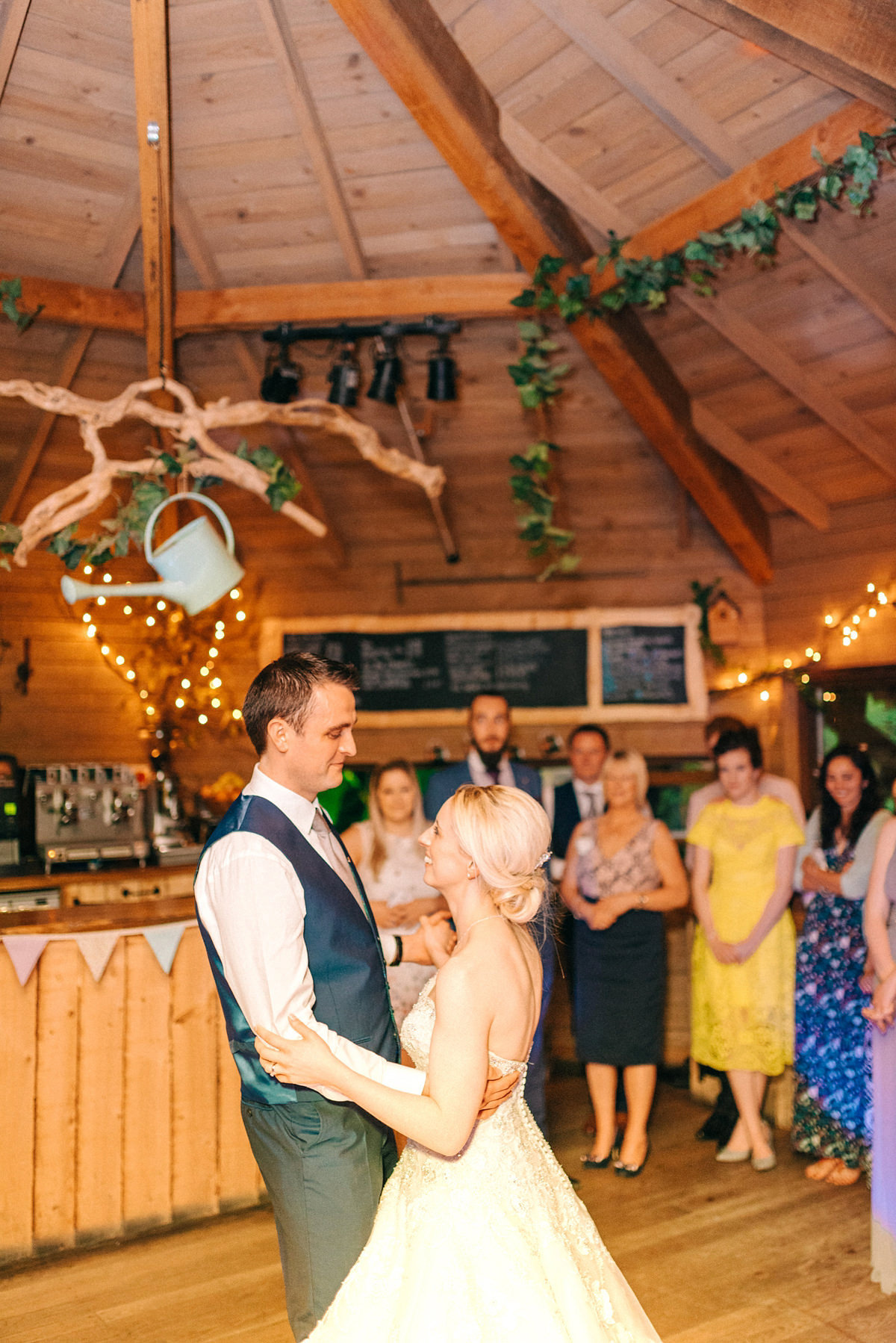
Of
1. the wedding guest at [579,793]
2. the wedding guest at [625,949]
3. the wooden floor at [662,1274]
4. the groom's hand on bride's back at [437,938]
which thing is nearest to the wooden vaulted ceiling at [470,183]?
the wedding guest at [579,793]

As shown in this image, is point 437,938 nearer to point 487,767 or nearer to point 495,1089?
point 495,1089

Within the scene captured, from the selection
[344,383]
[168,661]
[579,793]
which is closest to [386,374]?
[344,383]

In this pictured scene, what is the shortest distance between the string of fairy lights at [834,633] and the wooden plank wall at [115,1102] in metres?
3.15

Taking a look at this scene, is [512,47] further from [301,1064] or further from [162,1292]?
[162,1292]

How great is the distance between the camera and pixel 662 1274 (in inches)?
123

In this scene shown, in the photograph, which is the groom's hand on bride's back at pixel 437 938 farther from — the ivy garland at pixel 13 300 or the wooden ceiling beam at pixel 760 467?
the wooden ceiling beam at pixel 760 467

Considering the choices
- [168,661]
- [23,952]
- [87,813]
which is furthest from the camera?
[168,661]

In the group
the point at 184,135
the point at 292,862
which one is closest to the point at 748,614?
the point at 184,135

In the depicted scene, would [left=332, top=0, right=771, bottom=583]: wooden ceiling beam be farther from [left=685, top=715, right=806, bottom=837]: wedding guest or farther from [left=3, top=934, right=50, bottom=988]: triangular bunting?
[left=3, top=934, right=50, bottom=988]: triangular bunting

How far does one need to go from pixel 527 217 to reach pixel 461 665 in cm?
246

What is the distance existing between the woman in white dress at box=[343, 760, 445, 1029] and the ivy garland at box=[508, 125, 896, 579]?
1442mm

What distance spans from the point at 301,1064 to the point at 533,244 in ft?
11.3

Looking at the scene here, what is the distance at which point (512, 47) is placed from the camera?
12.1 feet

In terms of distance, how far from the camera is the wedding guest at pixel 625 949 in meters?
3.99
